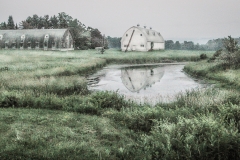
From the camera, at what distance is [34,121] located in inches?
372

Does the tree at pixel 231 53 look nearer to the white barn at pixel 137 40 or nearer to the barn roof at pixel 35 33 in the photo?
the white barn at pixel 137 40

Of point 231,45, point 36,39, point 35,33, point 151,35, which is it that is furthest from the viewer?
point 151,35

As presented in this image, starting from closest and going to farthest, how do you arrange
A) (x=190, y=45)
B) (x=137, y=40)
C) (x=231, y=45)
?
1. (x=231, y=45)
2. (x=137, y=40)
3. (x=190, y=45)

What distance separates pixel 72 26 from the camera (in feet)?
234

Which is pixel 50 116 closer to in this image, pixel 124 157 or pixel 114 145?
pixel 114 145

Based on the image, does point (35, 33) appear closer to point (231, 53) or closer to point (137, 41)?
point (137, 41)

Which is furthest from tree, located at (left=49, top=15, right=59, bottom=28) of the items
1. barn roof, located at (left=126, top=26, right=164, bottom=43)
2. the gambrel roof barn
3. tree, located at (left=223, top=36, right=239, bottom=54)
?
tree, located at (left=223, top=36, right=239, bottom=54)

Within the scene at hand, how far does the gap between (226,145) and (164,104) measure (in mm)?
6203

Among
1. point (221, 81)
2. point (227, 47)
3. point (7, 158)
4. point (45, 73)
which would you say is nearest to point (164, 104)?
point (7, 158)

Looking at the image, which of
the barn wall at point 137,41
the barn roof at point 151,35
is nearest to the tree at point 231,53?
the barn wall at point 137,41

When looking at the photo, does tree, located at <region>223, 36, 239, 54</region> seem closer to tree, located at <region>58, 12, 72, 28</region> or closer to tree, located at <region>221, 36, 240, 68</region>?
tree, located at <region>221, 36, 240, 68</region>

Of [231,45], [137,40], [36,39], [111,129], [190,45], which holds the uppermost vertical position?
[36,39]

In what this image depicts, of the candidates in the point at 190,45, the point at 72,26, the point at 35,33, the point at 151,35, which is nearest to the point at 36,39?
the point at 35,33

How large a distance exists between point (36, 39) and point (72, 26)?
55.5 ft
